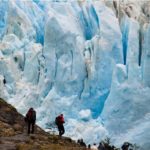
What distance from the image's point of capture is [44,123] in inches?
1342

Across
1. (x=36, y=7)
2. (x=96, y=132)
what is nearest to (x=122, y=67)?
(x=96, y=132)

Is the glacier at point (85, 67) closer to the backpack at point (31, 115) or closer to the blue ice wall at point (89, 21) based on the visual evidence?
the blue ice wall at point (89, 21)

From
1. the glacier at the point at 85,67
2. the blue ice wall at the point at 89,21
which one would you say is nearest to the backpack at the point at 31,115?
the glacier at the point at 85,67

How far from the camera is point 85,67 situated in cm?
3562

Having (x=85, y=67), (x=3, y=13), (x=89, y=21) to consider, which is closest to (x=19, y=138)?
(x=85, y=67)

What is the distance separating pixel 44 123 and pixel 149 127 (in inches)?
303

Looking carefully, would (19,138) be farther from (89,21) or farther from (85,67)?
(89,21)

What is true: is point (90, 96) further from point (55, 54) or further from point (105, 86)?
point (55, 54)

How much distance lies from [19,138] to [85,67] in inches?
823

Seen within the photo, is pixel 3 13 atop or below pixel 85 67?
atop

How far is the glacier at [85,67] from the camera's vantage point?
1243 inches

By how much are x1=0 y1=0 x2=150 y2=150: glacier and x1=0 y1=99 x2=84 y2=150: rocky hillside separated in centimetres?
1206

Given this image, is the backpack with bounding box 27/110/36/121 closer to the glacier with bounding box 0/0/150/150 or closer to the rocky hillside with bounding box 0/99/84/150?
the rocky hillside with bounding box 0/99/84/150

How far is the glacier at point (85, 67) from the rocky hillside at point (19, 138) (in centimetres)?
1206
